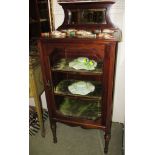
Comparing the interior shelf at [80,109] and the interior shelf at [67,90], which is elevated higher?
the interior shelf at [67,90]

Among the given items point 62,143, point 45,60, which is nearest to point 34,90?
point 45,60

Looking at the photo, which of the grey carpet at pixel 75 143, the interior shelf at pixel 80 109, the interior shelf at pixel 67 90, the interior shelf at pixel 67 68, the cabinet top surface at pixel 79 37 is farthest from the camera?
the grey carpet at pixel 75 143

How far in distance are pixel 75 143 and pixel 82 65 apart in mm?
891

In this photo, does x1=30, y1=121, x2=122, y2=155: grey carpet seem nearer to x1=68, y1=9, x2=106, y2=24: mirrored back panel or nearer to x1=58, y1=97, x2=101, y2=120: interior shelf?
x1=58, y1=97, x2=101, y2=120: interior shelf

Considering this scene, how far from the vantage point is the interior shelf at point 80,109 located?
1.60 meters

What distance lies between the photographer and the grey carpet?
1722mm

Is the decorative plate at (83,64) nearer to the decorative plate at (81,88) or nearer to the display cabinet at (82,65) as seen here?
the display cabinet at (82,65)

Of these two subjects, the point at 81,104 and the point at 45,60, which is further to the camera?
the point at 81,104

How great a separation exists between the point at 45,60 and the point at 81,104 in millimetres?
608

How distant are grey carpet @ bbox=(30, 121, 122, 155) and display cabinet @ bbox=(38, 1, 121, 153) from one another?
0.36 feet

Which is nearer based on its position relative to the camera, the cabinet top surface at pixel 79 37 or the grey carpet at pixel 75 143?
the cabinet top surface at pixel 79 37

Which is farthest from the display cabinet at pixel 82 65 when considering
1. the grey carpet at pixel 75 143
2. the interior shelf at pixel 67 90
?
the grey carpet at pixel 75 143
